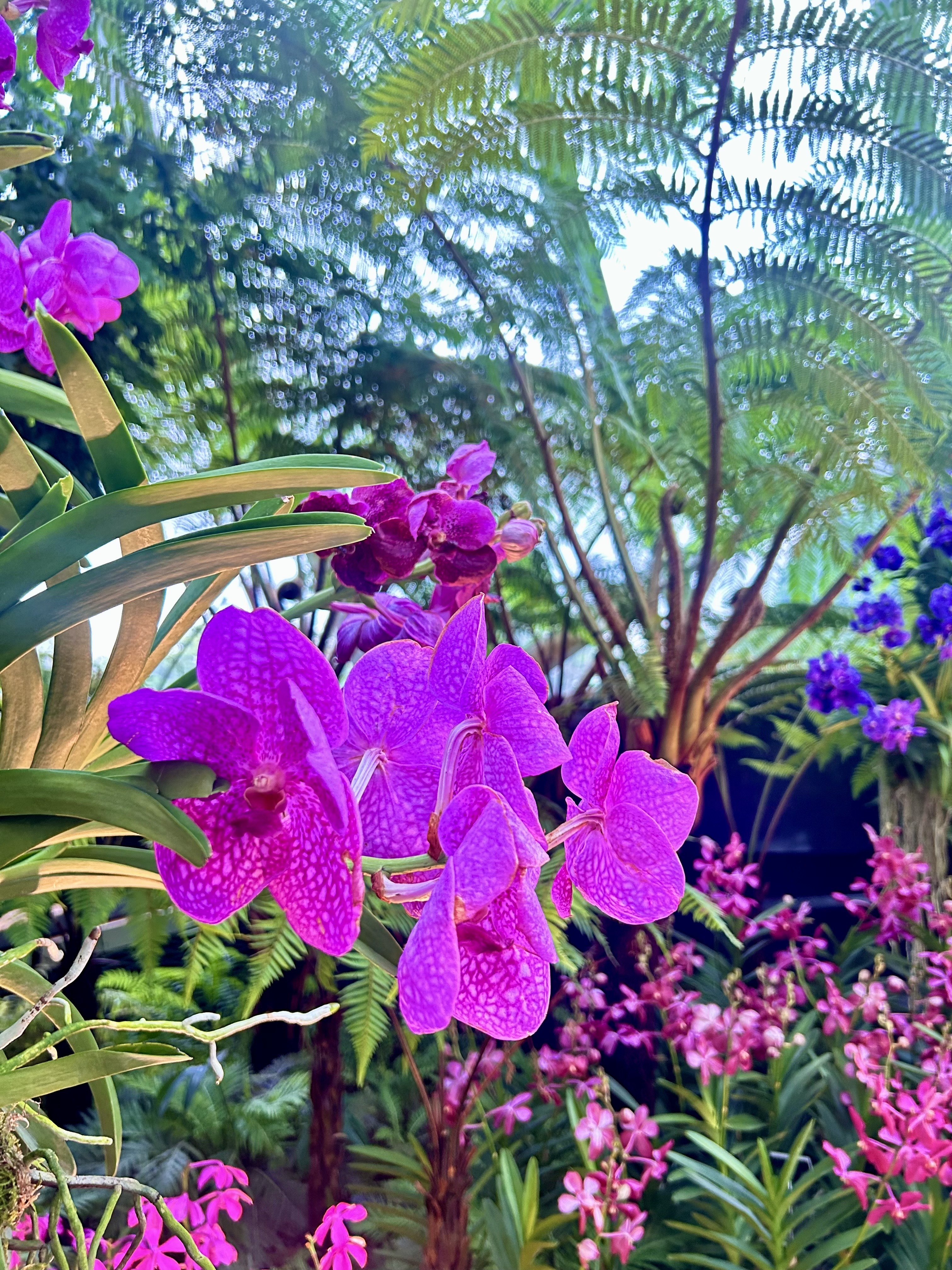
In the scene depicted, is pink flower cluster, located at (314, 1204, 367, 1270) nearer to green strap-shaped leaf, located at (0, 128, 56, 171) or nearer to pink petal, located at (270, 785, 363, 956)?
pink petal, located at (270, 785, 363, 956)

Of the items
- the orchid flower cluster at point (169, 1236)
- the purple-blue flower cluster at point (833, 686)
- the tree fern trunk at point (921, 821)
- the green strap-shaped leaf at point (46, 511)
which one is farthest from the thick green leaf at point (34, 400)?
the tree fern trunk at point (921, 821)

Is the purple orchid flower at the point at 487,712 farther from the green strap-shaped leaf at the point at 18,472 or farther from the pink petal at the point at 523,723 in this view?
the green strap-shaped leaf at the point at 18,472

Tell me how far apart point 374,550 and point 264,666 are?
149mm

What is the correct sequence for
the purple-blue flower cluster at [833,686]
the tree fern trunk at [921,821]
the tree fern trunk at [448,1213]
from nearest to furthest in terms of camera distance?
the tree fern trunk at [448,1213] → the purple-blue flower cluster at [833,686] → the tree fern trunk at [921,821]

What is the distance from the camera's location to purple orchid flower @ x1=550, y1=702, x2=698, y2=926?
211 millimetres

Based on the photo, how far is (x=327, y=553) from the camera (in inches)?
13.6

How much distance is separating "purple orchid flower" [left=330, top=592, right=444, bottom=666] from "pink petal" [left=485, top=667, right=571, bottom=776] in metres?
0.10

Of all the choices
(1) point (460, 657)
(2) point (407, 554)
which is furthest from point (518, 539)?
(1) point (460, 657)

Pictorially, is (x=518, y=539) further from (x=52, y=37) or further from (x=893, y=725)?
(x=893, y=725)

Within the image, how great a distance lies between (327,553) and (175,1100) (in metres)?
1.19

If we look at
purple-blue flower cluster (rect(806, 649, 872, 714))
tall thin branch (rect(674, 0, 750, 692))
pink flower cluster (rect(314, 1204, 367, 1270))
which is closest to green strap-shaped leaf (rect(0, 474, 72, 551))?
pink flower cluster (rect(314, 1204, 367, 1270))

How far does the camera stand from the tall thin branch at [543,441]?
1253mm

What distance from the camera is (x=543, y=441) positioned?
1.25m

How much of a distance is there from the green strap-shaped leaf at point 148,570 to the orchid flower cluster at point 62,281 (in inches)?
9.0
